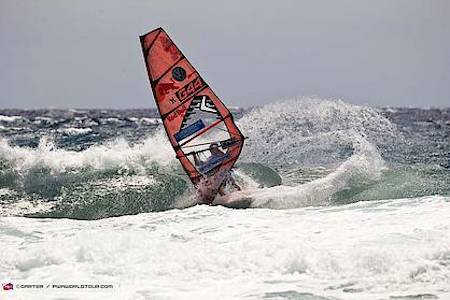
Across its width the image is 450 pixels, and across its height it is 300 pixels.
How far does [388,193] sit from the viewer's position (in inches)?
386

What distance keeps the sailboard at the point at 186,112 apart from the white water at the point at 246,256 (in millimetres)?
2211

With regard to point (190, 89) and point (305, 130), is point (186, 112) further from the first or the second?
point (305, 130)

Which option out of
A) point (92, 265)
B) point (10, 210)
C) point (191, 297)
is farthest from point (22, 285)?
point (10, 210)

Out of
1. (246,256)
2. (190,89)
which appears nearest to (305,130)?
(190,89)

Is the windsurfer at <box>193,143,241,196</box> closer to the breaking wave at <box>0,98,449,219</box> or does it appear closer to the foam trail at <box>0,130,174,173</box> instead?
the breaking wave at <box>0,98,449,219</box>

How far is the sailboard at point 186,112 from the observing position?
10289mm

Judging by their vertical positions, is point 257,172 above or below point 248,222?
above

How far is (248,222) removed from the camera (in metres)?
7.85

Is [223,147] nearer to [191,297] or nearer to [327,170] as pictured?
[327,170]

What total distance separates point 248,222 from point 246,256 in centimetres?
171

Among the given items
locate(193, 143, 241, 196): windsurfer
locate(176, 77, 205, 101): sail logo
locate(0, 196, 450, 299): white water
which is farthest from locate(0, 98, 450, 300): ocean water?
locate(176, 77, 205, 101): sail logo

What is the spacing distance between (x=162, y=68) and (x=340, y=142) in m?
5.66

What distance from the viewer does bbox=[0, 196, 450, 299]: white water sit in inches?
212

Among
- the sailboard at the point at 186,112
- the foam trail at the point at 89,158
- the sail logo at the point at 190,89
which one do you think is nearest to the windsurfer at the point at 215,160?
the sailboard at the point at 186,112
